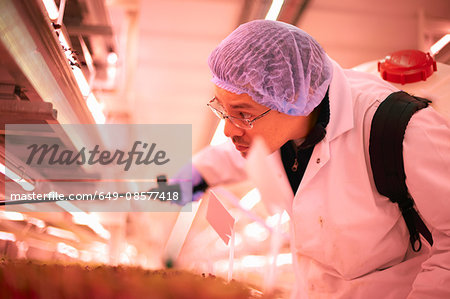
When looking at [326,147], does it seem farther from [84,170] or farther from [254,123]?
[84,170]

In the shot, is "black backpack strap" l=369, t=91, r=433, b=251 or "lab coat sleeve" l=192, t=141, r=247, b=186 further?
"lab coat sleeve" l=192, t=141, r=247, b=186

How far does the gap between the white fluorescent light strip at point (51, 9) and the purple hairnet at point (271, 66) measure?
0.49 meters

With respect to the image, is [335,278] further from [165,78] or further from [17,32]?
[165,78]

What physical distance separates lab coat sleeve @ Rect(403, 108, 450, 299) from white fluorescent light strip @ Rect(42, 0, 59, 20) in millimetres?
1038

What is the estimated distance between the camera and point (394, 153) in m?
0.97

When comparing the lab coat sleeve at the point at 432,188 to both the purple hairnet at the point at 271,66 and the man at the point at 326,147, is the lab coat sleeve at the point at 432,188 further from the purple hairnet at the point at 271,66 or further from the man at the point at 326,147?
the purple hairnet at the point at 271,66

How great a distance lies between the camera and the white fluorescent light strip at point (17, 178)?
3.70 feet

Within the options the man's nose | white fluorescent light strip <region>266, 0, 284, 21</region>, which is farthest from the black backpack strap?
white fluorescent light strip <region>266, 0, 284, 21</region>

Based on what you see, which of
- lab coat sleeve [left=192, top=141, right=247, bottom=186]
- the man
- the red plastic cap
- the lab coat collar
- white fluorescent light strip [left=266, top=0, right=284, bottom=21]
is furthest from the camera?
lab coat sleeve [left=192, top=141, right=247, bottom=186]

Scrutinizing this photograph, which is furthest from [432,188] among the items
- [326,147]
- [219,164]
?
[219,164]

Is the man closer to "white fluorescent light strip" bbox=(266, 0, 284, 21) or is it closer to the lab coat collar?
the lab coat collar

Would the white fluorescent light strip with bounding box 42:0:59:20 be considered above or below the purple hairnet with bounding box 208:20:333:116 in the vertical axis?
above

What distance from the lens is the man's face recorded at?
1.08 m

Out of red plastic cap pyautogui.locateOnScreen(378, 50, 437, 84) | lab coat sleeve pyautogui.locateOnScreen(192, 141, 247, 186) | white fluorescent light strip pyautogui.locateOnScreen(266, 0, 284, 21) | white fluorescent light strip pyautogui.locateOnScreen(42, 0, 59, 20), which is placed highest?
white fluorescent light strip pyautogui.locateOnScreen(266, 0, 284, 21)
